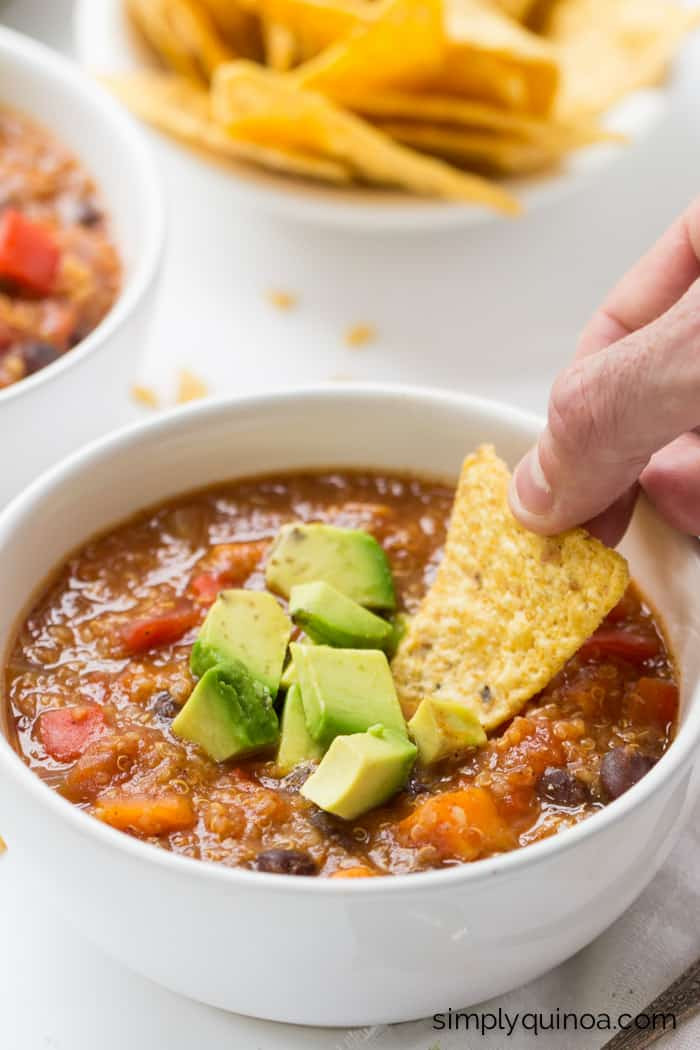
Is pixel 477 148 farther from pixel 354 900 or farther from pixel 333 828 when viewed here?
pixel 354 900

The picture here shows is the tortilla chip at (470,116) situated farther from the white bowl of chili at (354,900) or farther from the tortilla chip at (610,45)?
the white bowl of chili at (354,900)

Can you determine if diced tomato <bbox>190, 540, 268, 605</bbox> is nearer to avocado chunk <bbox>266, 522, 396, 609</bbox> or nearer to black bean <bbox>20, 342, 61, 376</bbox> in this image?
avocado chunk <bbox>266, 522, 396, 609</bbox>

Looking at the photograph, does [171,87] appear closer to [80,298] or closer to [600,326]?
[80,298]

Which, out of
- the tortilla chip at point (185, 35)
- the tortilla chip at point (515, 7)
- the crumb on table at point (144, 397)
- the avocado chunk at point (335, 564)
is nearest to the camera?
the avocado chunk at point (335, 564)

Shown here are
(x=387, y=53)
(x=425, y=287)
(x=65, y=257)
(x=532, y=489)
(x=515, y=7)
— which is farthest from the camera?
(x=515, y=7)

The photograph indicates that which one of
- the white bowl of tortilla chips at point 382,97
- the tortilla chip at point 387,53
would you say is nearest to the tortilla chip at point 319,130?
the white bowl of tortilla chips at point 382,97

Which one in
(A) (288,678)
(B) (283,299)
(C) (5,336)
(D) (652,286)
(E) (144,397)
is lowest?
(E) (144,397)

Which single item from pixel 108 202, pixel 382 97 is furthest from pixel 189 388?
pixel 382 97

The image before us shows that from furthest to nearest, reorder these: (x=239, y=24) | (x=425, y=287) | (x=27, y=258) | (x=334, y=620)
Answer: (x=239, y=24)
(x=425, y=287)
(x=27, y=258)
(x=334, y=620)

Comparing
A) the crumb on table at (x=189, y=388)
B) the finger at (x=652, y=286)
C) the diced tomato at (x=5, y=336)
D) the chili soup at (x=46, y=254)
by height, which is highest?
the finger at (x=652, y=286)
